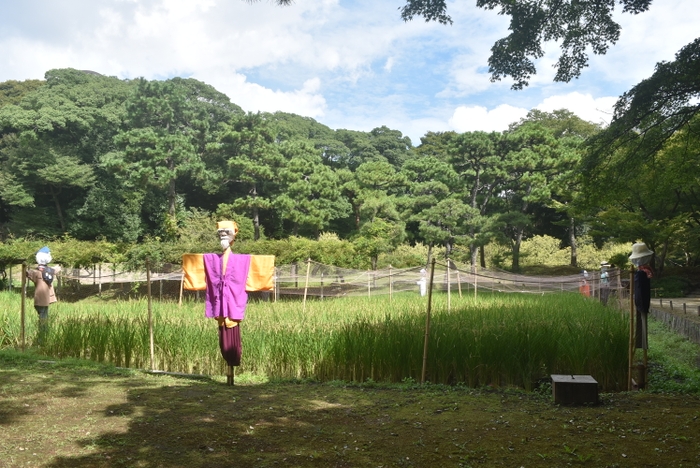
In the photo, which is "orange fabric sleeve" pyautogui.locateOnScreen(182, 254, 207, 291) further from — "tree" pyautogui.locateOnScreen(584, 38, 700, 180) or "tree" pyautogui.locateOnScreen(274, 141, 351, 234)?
"tree" pyautogui.locateOnScreen(274, 141, 351, 234)

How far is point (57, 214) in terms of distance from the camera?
27.5 metres

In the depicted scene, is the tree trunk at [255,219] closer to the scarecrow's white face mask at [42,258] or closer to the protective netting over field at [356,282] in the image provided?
the protective netting over field at [356,282]

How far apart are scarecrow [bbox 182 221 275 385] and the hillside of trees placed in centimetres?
1654

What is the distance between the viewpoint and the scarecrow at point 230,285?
524 centimetres

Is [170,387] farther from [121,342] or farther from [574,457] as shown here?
[574,457]

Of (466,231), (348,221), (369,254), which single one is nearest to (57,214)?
(348,221)

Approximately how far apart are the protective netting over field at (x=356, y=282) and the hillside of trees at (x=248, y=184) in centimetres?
384

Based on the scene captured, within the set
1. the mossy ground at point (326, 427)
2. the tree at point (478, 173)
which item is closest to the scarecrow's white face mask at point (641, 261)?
the mossy ground at point (326, 427)

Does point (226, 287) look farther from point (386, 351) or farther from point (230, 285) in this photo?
point (386, 351)

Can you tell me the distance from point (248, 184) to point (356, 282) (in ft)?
50.2

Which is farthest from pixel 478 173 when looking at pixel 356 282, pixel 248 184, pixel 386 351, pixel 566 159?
pixel 386 351

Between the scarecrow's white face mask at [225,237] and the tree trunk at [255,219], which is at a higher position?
the tree trunk at [255,219]

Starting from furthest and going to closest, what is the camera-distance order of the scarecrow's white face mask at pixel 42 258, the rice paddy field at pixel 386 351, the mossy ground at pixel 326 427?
the scarecrow's white face mask at pixel 42 258 → the rice paddy field at pixel 386 351 → the mossy ground at pixel 326 427

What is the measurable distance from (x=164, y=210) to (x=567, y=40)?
23.4 meters
